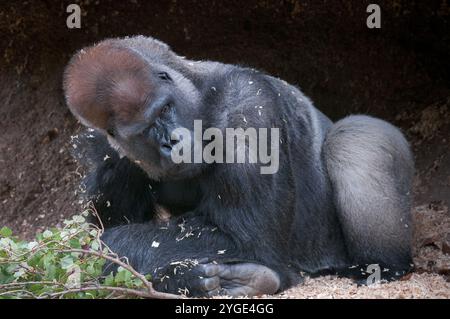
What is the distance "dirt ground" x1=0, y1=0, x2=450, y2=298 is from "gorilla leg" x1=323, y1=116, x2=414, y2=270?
4.26 feet

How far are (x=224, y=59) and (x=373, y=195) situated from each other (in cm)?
218

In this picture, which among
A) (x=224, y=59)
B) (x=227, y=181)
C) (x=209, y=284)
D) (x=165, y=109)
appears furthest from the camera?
(x=224, y=59)

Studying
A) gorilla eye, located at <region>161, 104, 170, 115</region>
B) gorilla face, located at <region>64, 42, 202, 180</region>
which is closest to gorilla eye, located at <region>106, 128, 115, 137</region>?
gorilla face, located at <region>64, 42, 202, 180</region>

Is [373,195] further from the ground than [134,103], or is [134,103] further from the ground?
[134,103]

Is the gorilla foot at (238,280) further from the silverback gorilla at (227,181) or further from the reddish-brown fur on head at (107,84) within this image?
the reddish-brown fur on head at (107,84)

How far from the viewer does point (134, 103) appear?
363 centimetres

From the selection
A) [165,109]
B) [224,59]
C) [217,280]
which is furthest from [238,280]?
[224,59]

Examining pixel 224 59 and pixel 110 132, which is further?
pixel 224 59

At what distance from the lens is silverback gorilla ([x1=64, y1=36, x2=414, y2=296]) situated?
367 centimetres

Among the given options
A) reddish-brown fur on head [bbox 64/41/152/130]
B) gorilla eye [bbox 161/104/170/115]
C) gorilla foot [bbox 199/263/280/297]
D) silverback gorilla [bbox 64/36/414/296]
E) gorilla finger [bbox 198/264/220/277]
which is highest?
reddish-brown fur on head [bbox 64/41/152/130]

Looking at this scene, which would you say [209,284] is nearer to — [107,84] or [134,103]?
[134,103]

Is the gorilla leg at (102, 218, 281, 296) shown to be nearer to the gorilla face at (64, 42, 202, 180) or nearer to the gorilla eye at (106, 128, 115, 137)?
the gorilla face at (64, 42, 202, 180)

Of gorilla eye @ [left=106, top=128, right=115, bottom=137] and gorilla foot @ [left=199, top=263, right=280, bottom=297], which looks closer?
gorilla foot @ [left=199, top=263, right=280, bottom=297]
